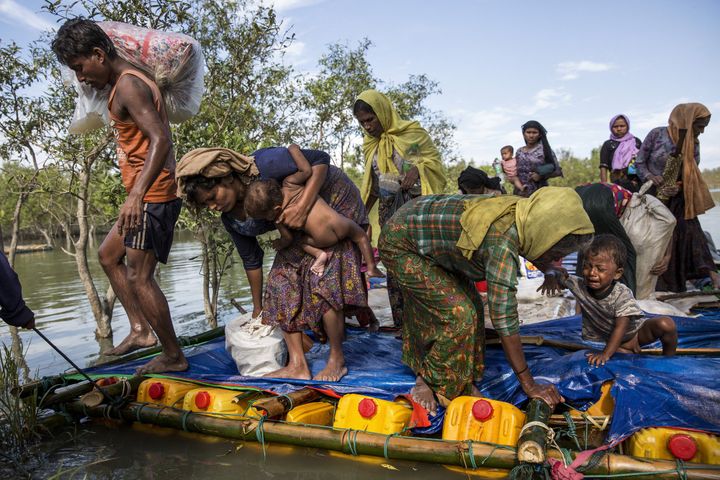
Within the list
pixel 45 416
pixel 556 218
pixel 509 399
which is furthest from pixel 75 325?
pixel 556 218

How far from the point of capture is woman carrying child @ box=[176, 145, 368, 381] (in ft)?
9.66

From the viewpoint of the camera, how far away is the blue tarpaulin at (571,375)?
226cm

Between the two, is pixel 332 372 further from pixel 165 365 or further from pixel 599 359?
pixel 599 359

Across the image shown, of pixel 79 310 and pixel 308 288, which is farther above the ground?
pixel 308 288

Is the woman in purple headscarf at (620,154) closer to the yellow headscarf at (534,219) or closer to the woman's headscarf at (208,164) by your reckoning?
the yellow headscarf at (534,219)

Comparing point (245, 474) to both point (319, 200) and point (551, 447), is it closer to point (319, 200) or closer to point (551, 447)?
point (551, 447)

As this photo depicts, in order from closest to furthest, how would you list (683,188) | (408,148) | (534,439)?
(534,439) → (408,148) → (683,188)

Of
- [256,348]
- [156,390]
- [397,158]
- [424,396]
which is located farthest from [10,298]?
[397,158]

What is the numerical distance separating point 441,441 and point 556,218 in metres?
1.08

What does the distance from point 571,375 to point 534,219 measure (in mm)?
898

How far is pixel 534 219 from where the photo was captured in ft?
7.47

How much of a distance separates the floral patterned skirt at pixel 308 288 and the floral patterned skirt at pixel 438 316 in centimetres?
45

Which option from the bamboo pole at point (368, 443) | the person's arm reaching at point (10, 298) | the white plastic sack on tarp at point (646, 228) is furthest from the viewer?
the white plastic sack on tarp at point (646, 228)

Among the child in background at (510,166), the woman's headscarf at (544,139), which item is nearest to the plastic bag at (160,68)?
the woman's headscarf at (544,139)
